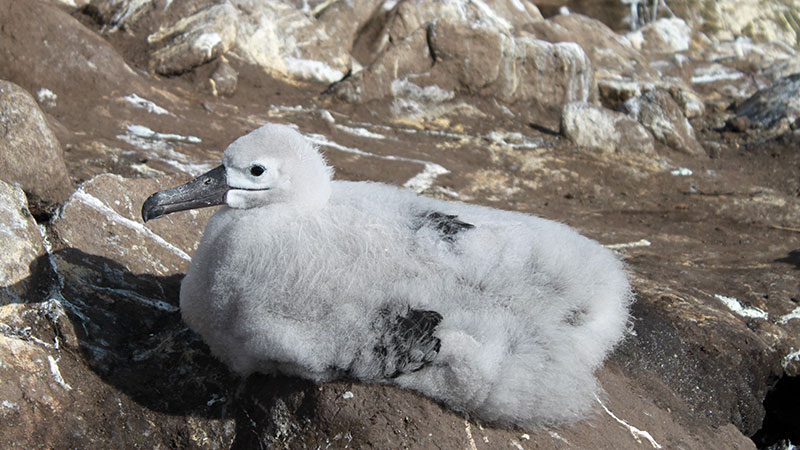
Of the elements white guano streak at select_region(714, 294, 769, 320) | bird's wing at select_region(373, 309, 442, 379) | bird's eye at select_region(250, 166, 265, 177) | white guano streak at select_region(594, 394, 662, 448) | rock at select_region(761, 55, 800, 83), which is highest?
bird's eye at select_region(250, 166, 265, 177)

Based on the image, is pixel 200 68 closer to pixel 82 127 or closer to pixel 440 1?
pixel 82 127

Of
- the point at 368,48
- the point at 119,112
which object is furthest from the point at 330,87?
the point at 119,112

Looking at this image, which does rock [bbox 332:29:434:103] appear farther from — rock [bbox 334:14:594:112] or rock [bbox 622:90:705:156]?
rock [bbox 622:90:705:156]

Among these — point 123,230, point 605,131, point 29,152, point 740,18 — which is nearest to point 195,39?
point 29,152

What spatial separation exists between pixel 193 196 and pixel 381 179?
480cm

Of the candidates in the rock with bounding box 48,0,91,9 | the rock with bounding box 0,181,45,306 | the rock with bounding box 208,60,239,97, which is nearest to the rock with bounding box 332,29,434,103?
the rock with bounding box 208,60,239,97

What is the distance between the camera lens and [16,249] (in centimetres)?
339

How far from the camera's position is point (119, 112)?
760 cm

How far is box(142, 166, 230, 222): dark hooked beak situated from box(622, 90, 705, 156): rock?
8635 millimetres

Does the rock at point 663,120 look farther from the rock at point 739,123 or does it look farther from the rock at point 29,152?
the rock at point 29,152

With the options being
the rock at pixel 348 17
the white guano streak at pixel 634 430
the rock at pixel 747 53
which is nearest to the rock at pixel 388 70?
the rock at pixel 348 17

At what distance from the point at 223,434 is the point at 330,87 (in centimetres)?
786

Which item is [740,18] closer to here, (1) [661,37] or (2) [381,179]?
(1) [661,37]

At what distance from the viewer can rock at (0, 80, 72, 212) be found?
4.38 metres
